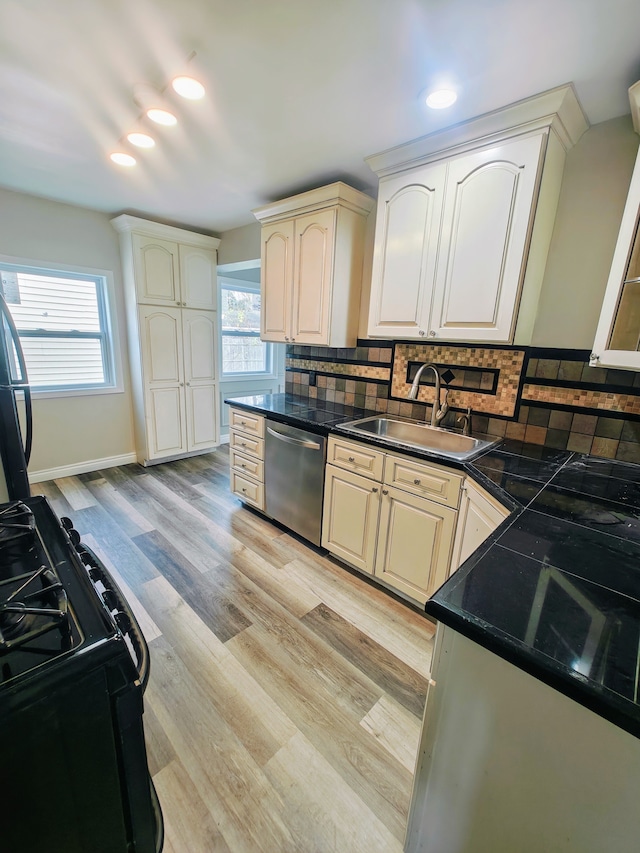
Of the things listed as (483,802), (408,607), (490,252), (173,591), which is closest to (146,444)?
(173,591)

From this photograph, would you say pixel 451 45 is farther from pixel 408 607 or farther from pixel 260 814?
pixel 260 814

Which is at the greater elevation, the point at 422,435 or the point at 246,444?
the point at 422,435

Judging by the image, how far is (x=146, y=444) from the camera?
3.81 m

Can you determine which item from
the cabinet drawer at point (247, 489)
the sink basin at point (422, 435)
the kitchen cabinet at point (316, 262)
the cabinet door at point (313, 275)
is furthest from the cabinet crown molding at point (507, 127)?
the cabinet drawer at point (247, 489)

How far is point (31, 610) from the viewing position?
72cm

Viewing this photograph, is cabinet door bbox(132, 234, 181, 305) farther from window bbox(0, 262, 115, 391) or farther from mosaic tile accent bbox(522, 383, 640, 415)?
mosaic tile accent bbox(522, 383, 640, 415)

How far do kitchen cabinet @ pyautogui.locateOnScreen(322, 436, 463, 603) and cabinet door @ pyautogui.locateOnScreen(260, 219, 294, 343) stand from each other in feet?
3.91

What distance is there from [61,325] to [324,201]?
9.06ft

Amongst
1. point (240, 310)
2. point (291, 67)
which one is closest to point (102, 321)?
point (240, 310)

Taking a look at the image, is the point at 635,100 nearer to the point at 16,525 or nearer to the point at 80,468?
the point at 16,525

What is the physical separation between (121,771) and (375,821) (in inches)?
34.9

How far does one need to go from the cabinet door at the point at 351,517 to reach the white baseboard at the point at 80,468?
2.74m

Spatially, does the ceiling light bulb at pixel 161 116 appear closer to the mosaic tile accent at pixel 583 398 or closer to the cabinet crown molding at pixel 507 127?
the cabinet crown molding at pixel 507 127

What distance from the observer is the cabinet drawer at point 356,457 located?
201cm
